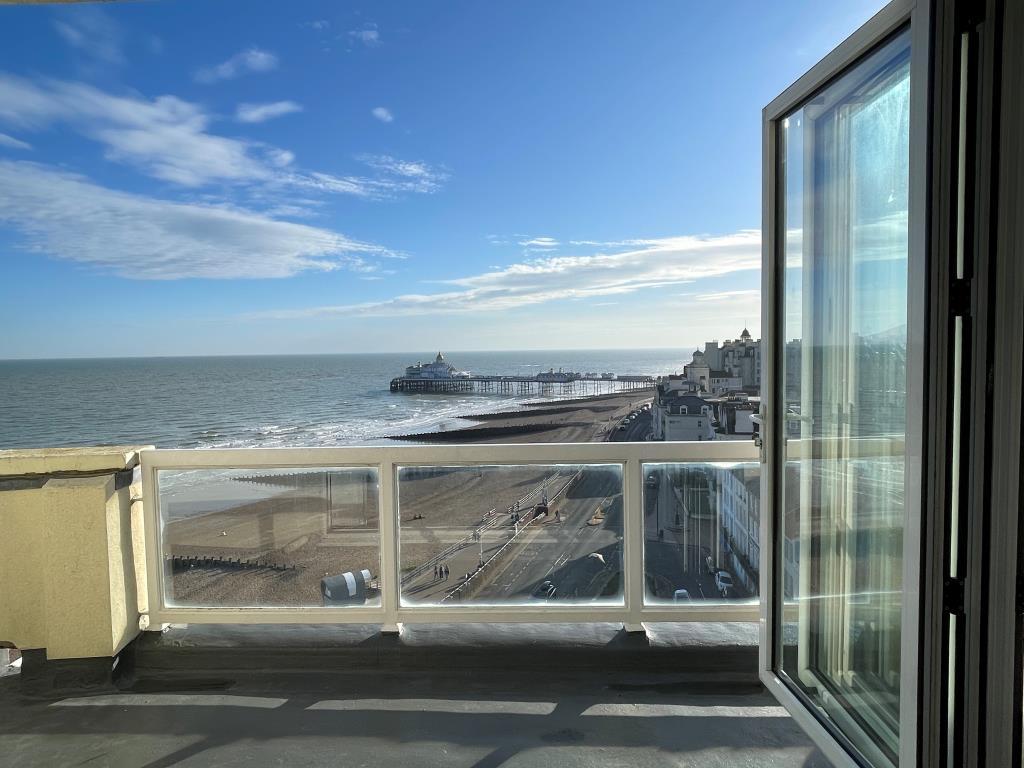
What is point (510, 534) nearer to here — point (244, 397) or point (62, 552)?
point (62, 552)

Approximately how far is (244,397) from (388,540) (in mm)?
31354

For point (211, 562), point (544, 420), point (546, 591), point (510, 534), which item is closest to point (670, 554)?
point (546, 591)

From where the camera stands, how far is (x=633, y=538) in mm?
2572

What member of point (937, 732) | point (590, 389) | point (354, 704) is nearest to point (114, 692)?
point (354, 704)

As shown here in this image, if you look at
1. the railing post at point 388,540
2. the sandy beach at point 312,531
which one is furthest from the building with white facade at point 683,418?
the railing post at point 388,540

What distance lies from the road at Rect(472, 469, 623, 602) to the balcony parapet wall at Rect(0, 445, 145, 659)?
142 cm

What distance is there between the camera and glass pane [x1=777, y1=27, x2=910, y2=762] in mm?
1487

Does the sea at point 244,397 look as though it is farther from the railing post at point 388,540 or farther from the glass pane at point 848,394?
the glass pane at point 848,394

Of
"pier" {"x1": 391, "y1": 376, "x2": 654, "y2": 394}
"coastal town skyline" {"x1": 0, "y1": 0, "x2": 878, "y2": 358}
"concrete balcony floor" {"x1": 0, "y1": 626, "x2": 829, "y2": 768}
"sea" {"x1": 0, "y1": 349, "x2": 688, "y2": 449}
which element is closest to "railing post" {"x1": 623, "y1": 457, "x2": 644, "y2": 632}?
"concrete balcony floor" {"x1": 0, "y1": 626, "x2": 829, "y2": 768}

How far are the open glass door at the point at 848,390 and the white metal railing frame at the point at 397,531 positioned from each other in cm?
54

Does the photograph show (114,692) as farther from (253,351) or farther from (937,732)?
(253,351)

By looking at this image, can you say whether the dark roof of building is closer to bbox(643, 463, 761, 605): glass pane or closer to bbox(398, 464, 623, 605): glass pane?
bbox(643, 463, 761, 605): glass pane

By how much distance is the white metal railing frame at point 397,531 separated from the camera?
2.54 meters

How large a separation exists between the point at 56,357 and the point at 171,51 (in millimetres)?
15562
